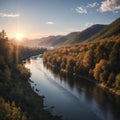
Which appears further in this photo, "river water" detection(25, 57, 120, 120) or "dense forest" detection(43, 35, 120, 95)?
"dense forest" detection(43, 35, 120, 95)

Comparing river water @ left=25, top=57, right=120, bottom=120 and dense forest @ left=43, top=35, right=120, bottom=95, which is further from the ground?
dense forest @ left=43, top=35, right=120, bottom=95

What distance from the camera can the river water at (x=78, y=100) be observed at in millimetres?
68544

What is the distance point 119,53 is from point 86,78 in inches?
966

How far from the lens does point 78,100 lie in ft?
275

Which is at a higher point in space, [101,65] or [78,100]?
[101,65]

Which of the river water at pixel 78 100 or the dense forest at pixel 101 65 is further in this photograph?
the dense forest at pixel 101 65

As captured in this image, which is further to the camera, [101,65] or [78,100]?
[101,65]

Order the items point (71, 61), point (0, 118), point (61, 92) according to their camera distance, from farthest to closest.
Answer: point (71, 61) < point (61, 92) < point (0, 118)

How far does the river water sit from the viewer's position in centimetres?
6854

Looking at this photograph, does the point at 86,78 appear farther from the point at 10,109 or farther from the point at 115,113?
the point at 10,109

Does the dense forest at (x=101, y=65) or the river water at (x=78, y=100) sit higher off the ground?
the dense forest at (x=101, y=65)

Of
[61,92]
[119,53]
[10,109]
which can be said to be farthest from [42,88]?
[10,109]

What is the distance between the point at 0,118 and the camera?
4394 cm

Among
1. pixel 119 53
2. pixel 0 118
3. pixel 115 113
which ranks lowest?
pixel 115 113
